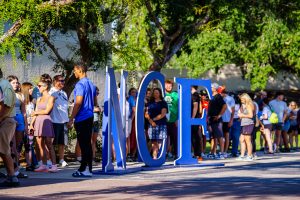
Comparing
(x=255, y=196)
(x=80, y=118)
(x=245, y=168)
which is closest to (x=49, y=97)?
(x=80, y=118)

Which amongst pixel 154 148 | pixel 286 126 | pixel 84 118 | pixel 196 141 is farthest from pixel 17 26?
pixel 286 126

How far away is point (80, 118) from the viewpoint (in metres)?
14.9

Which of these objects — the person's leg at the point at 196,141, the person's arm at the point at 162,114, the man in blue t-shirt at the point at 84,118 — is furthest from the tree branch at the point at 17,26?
the person's leg at the point at 196,141

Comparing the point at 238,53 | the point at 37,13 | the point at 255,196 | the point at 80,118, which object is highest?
the point at 238,53

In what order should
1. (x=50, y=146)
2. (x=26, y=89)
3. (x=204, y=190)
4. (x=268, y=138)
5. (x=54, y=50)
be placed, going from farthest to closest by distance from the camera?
(x=268, y=138) → (x=54, y=50) → (x=50, y=146) → (x=26, y=89) → (x=204, y=190)

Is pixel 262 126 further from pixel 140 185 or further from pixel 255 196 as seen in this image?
pixel 255 196

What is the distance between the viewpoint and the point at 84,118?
14914 mm

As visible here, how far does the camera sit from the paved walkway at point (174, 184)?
11867mm

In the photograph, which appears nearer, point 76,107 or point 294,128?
point 76,107

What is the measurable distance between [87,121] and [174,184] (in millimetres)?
2231

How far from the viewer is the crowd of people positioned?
14.9 meters

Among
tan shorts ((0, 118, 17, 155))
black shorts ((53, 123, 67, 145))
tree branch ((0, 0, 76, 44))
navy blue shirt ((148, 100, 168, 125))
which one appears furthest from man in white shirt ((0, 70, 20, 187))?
navy blue shirt ((148, 100, 168, 125))

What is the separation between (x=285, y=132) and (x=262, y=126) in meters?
1.74

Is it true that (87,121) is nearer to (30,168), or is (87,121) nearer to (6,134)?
(6,134)
